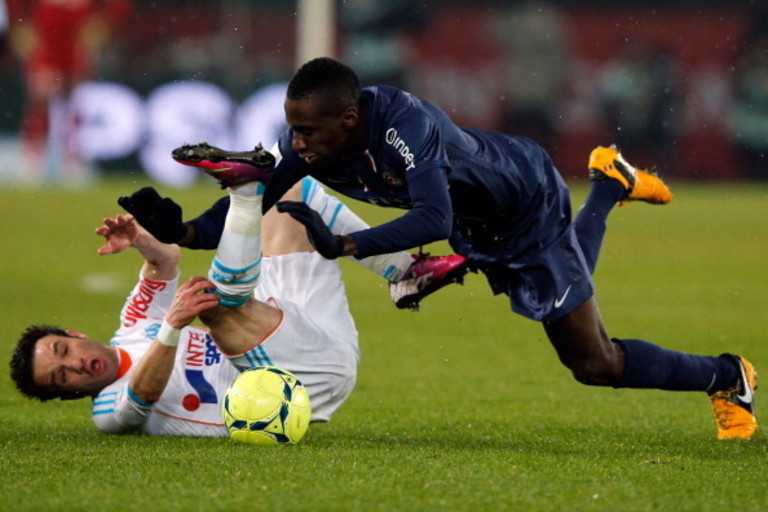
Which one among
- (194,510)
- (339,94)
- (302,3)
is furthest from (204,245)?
(302,3)

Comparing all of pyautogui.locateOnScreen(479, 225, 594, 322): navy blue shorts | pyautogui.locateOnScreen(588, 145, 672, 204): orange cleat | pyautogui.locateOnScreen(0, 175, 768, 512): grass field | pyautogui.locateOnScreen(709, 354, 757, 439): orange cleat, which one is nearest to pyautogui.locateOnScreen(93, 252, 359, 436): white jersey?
pyautogui.locateOnScreen(0, 175, 768, 512): grass field

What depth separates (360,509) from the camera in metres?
4.02

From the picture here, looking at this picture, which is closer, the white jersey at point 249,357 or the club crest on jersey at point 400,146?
the club crest on jersey at point 400,146

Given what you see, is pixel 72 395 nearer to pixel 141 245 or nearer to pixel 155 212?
pixel 141 245

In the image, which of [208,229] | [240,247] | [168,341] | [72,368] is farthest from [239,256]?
[72,368]

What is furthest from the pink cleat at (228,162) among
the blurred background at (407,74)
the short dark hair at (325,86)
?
the blurred background at (407,74)

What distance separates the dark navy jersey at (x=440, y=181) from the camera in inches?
189

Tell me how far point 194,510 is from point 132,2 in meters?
24.5

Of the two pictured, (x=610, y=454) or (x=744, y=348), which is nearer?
(x=610, y=454)

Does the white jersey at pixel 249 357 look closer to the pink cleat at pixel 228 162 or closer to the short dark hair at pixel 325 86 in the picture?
the pink cleat at pixel 228 162

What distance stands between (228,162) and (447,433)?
5.41 feet

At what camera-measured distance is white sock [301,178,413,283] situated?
20.6 ft

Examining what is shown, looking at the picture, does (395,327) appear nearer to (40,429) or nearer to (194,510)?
(40,429)

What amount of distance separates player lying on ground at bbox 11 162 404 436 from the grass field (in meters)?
0.20
